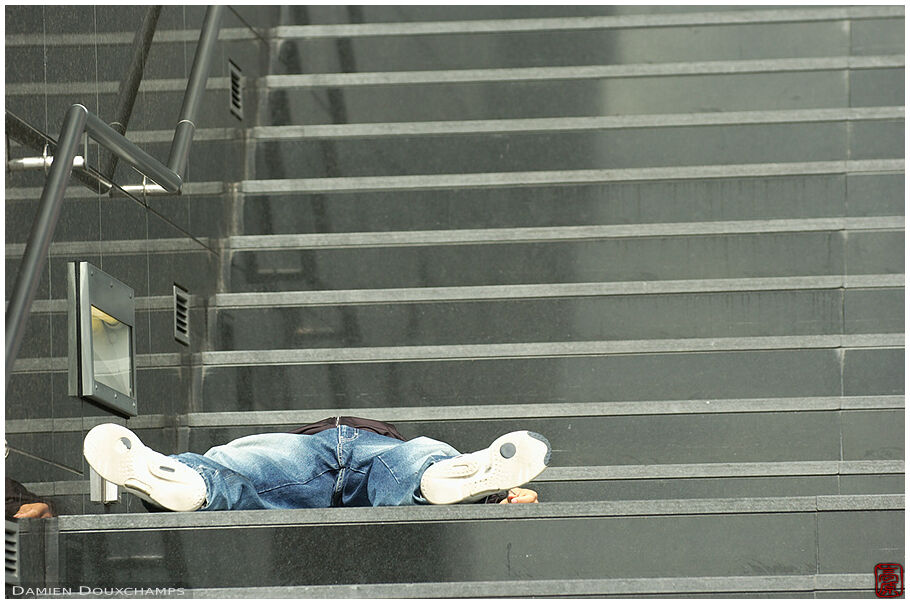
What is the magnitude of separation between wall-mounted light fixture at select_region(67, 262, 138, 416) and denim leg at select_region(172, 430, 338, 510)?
0.49 m

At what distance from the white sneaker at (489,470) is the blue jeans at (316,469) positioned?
0.09m

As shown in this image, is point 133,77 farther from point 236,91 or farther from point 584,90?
point 584,90

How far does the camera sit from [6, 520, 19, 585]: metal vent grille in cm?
326

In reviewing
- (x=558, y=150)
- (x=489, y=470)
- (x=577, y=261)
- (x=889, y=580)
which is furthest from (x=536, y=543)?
(x=558, y=150)

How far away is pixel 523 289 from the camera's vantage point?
502cm

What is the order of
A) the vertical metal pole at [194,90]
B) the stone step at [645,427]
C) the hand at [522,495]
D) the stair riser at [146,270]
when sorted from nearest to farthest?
the hand at [522,495], the stair riser at [146,270], the stone step at [645,427], the vertical metal pole at [194,90]

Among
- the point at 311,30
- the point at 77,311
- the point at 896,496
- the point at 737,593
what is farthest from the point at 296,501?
the point at 311,30

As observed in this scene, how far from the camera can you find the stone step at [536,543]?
3207 millimetres

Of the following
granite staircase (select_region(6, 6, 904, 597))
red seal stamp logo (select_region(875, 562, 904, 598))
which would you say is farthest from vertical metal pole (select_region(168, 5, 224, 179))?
red seal stamp logo (select_region(875, 562, 904, 598))

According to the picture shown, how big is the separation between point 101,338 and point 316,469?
719 millimetres

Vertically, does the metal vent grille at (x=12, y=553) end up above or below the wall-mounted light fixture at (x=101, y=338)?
below

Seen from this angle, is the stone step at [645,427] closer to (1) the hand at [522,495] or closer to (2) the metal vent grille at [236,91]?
(1) the hand at [522,495]

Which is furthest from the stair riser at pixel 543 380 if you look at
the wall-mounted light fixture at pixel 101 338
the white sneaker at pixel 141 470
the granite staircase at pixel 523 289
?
the white sneaker at pixel 141 470

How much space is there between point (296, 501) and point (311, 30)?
287 cm
